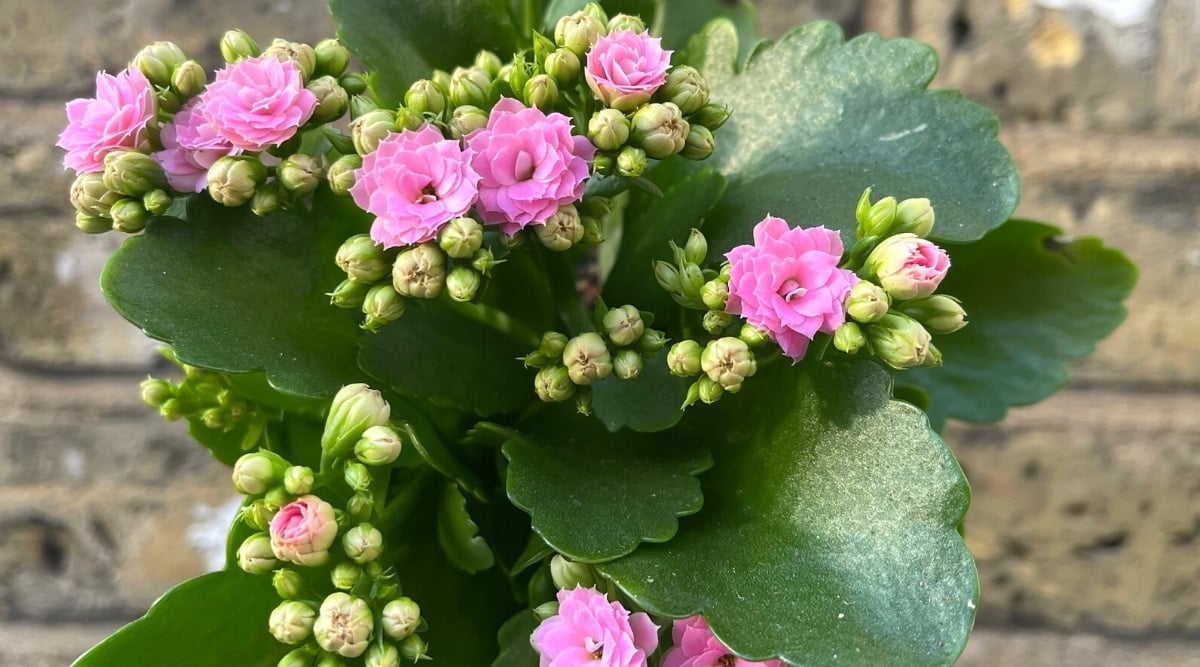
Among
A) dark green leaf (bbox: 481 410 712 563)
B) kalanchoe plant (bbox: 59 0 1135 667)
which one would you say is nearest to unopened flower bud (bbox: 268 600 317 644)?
kalanchoe plant (bbox: 59 0 1135 667)

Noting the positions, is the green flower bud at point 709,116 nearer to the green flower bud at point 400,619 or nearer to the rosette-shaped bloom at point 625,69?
the rosette-shaped bloom at point 625,69

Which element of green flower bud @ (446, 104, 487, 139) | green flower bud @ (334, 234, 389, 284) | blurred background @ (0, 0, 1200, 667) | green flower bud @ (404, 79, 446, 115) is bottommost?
blurred background @ (0, 0, 1200, 667)

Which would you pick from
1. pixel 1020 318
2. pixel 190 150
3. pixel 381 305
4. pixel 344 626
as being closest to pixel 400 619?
pixel 344 626

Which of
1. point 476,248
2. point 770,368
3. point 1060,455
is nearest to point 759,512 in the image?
point 770,368

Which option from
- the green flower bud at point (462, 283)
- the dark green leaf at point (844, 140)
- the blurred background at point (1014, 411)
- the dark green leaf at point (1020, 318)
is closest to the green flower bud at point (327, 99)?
the green flower bud at point (462, 283)

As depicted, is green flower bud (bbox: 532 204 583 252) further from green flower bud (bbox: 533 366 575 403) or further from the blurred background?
the blurred background
